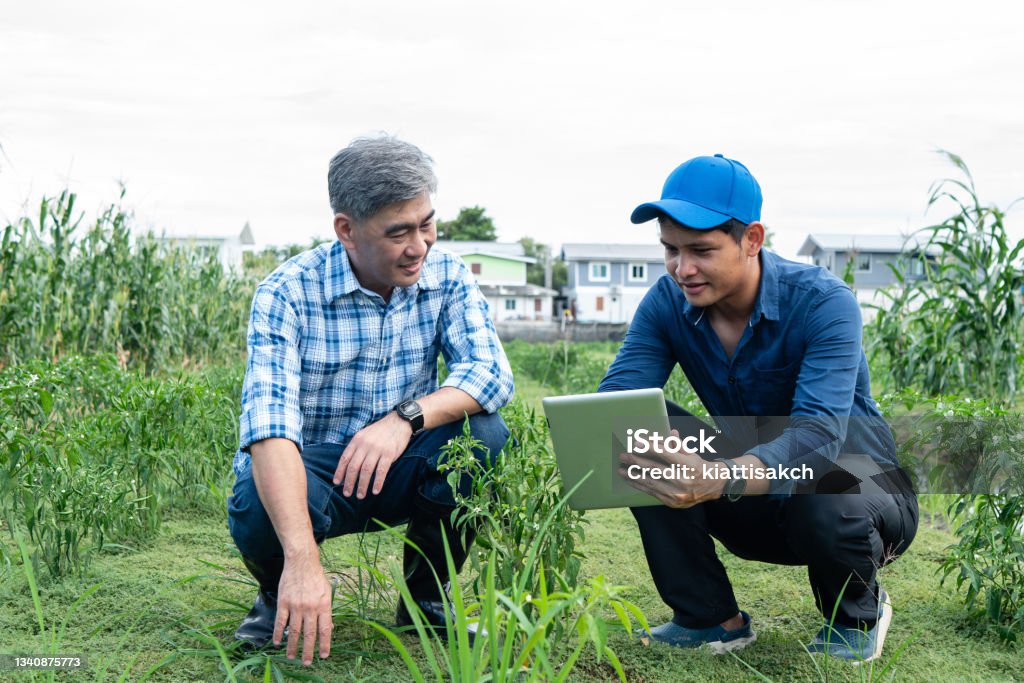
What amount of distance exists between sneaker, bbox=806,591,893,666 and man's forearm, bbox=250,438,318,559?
1.36 meters

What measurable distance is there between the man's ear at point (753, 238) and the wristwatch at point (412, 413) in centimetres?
99

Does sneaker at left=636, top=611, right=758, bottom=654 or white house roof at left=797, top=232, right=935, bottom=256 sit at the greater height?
white house roof at left=797, top=232, right=935, bottom=256

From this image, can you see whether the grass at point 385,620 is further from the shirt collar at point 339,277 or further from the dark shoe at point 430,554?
the shirt collar at point 339,277

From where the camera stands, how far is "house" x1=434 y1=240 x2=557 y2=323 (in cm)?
4634

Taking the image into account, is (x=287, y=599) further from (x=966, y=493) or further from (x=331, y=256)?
(x=966, y=493)

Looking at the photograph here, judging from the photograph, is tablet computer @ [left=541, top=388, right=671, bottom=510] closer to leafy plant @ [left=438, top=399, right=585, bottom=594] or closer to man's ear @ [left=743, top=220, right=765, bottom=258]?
leafy plant @ [left=438, top=399, right=585, bottom=594]

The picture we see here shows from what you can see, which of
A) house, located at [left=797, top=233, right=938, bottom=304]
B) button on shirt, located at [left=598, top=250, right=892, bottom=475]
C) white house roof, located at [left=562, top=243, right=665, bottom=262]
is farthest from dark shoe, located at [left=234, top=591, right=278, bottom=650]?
white house roof, located at [left=562, top=243, right=665, bottom=262]

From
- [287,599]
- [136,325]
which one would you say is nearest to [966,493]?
[287,599]

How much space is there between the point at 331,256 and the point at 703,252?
1038 mm

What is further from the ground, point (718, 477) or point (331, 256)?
point (331, 256)

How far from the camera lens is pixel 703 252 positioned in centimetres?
251

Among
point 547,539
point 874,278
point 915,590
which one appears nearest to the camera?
point 547,539

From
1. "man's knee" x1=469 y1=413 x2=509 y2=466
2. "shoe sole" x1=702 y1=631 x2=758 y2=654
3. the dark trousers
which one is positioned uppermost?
"man's knee" x1=469 y1=413 x2=509 y2=466

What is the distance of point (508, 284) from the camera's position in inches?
1841
